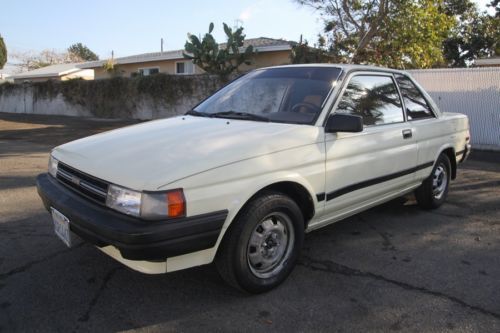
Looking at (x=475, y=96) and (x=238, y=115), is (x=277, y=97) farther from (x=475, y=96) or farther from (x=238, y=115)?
(x=475, y=96)

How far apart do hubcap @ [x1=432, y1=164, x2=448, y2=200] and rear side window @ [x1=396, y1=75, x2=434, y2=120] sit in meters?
0.72

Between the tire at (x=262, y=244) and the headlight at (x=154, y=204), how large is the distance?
461 mm

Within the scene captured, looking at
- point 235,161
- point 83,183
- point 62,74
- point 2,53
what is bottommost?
point 83,183

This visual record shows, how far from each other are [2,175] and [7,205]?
2.09 meters

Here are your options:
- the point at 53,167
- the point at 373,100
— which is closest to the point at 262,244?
the point at 53,167

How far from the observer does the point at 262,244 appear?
3.12 meters

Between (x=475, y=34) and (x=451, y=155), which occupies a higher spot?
(x=475, y=34)

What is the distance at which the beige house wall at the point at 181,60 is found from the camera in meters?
18.4

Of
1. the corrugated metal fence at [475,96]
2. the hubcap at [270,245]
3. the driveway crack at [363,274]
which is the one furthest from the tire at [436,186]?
the corrugated metal fence at [475,96]

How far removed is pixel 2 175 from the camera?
6988 mm

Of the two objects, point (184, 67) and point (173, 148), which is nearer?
point (173, 148)

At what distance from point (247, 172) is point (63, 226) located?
1335 mm

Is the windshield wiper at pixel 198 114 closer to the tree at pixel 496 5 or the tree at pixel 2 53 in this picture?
the tree at pixel 496 5

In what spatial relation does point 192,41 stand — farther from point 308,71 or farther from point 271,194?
point 271,194
